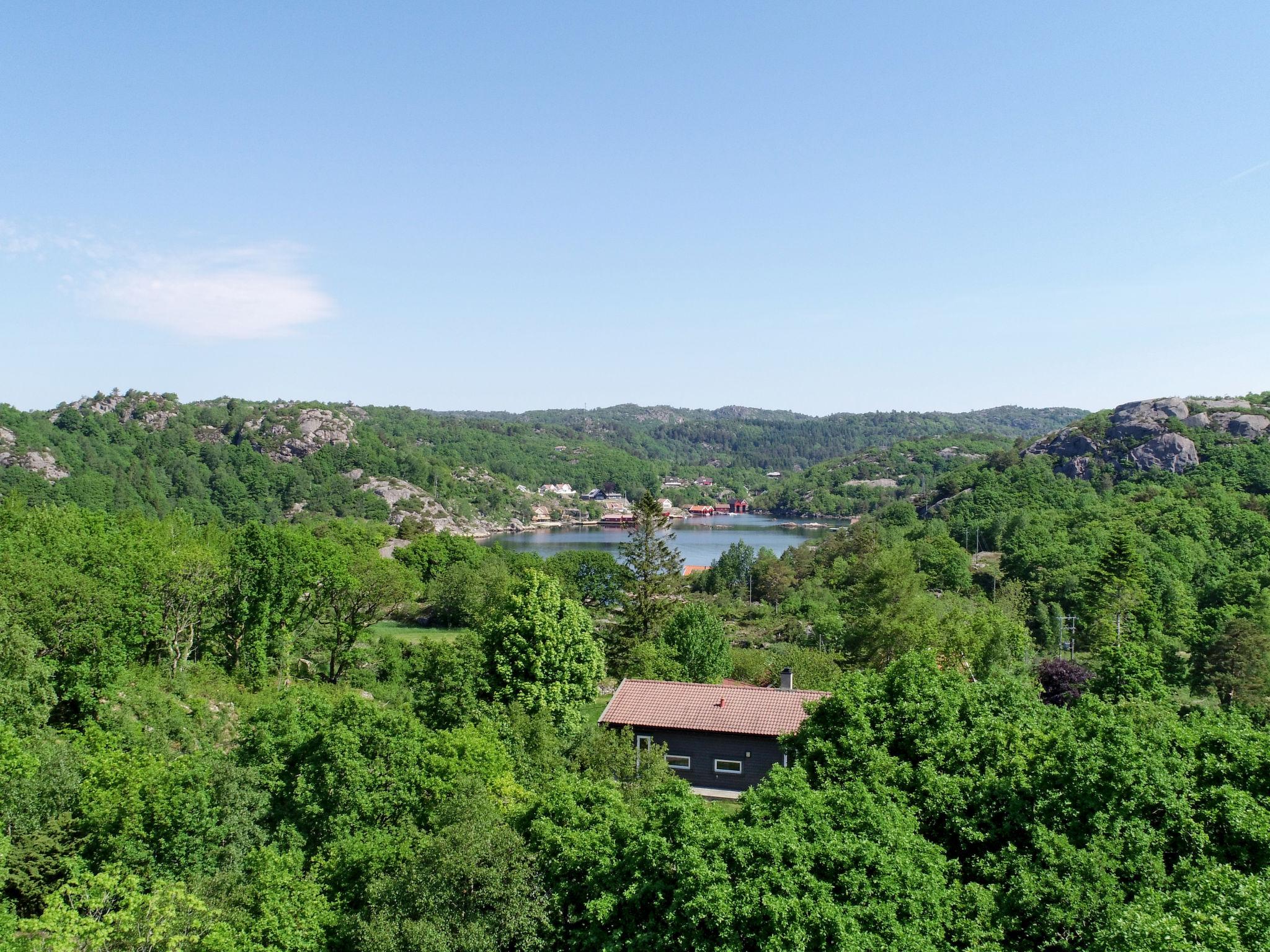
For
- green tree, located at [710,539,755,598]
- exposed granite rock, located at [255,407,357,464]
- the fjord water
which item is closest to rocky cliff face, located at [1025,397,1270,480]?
the fjord water

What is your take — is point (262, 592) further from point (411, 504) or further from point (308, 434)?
point (308, 434)

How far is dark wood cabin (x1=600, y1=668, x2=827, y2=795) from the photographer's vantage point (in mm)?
21938

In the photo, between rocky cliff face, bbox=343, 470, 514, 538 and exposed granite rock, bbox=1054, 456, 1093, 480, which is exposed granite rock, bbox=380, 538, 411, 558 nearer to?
rocky cliff face, bbox=343, 470, 514, 538

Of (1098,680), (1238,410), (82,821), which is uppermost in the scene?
(1238,410)

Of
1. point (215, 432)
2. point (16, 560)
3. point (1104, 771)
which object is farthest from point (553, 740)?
point (215, 432)

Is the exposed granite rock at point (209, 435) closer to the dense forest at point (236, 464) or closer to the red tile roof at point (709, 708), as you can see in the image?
the dense forest at point (236, 464)

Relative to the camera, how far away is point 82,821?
53.7ft

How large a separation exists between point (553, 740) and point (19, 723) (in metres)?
12.4

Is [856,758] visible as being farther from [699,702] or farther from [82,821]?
[82,821]

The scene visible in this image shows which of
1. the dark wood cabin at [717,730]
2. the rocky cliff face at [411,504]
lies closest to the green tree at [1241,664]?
the dark wood cabin at [717,730]

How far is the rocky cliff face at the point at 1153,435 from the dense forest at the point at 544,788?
59.1m

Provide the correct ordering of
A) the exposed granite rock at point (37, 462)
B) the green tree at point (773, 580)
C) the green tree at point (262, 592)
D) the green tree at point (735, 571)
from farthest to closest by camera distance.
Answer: the exposed granite rock at point (37, 462), the green tree at point (735, 571), the green tree at point (773, 580), the green tree at point (262, 592)

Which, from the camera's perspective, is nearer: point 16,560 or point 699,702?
point 699,702

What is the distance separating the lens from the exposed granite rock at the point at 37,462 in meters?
113
